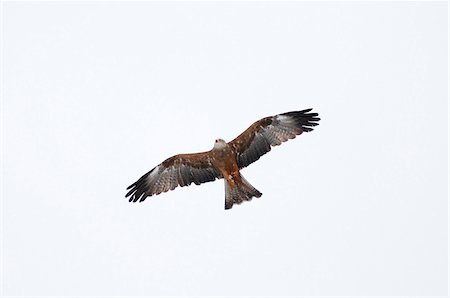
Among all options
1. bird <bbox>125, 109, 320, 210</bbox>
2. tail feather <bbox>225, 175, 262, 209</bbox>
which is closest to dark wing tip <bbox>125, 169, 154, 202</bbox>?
bird <bbox>125, 109, 320, 210</bbox>

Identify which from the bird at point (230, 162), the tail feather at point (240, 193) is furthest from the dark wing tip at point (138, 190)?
the tail feather at point (240, 193)

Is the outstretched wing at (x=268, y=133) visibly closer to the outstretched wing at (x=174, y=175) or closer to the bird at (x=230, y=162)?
the bird at (x=230, y=162)

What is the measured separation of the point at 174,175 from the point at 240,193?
4.76 feet

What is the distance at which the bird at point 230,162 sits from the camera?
61.4 feet

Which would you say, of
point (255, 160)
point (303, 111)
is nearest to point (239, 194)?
point (255, 160)

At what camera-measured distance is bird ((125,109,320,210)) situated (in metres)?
18.7

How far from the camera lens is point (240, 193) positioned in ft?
62.7

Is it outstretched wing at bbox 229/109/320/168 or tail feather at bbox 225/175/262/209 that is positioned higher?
outstretched wing at bbox 229/109/320/168

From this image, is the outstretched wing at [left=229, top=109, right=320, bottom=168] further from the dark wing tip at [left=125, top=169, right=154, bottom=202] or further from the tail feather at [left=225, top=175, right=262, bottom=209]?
the dark wing tip at [left=125, top=169, right=154, bottom=202]

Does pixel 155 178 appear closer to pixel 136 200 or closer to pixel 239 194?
pixel 136 200

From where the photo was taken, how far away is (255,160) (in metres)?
18.9

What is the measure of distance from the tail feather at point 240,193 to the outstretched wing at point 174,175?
1.30 feet

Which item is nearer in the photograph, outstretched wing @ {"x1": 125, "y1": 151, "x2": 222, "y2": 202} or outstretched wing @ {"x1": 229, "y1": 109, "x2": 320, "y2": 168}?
outstretched wing @ {"x1": 229, "y1": 109, "x2": 320, "y2": 168}

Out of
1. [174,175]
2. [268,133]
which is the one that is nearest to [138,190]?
[174,175]
